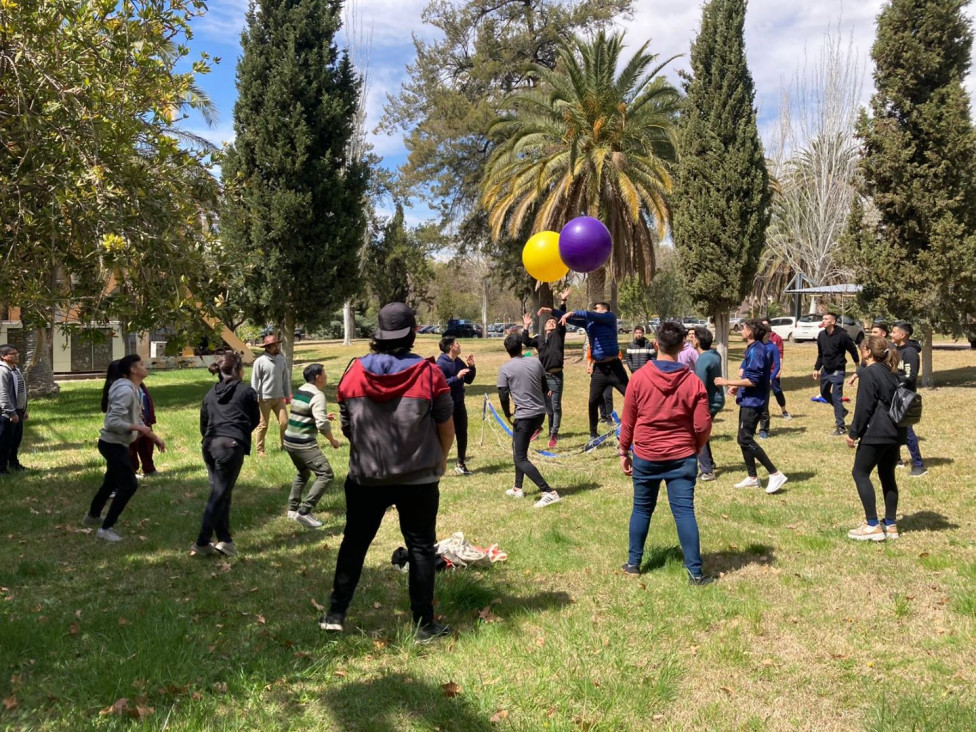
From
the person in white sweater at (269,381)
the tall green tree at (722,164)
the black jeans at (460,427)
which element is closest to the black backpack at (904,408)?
the black jeans at (460,427)

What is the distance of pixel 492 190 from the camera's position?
77.2ft

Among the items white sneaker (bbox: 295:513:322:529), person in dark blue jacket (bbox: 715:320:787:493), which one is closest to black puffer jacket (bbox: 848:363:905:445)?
person in dark blue jacket (bbox: 715:320:787:493)

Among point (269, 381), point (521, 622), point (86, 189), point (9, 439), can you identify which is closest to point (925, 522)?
point (521, 622)

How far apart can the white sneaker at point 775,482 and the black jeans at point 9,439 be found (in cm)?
932

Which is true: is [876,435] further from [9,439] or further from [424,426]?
[9,439]

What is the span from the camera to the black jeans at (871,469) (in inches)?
236

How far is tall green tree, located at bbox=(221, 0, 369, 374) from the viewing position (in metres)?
16.5

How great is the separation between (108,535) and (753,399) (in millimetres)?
6904

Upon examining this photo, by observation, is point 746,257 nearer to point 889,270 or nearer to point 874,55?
point 889,270

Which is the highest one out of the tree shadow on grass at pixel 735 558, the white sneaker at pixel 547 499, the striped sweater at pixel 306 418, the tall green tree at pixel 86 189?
the tall green tree at pixel 86 189

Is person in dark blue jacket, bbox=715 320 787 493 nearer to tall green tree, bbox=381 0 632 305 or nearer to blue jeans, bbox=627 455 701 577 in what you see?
blue jeans, bbox=627 455 701 577

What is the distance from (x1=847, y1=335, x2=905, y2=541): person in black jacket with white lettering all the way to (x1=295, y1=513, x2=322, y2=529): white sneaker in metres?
4.96

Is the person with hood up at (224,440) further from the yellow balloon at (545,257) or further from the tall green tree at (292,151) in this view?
the tall green tree at (292,151)

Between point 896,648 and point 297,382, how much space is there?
61.7 feet
